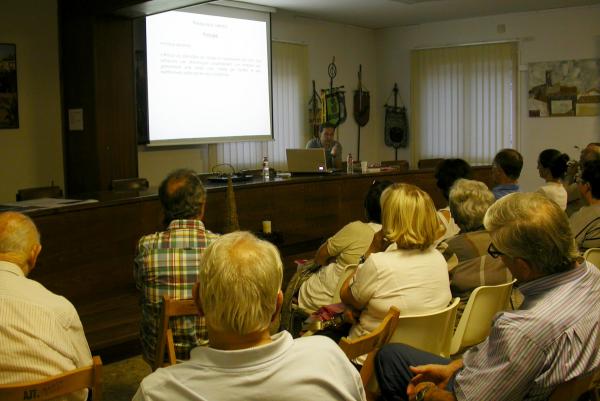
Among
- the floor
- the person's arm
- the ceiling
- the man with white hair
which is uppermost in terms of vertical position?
the ceiling

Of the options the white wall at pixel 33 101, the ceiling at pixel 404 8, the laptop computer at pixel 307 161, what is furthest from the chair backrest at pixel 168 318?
the ceiling at pixel 404 8

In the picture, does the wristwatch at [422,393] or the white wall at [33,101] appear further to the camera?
the white wall at [33,101]

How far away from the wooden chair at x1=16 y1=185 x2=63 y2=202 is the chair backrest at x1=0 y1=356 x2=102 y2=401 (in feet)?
12.1

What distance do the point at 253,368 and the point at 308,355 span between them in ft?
0.42

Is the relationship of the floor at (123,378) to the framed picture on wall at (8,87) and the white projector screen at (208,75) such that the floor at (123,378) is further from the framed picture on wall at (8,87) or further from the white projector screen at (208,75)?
the white projector screen at (208,75)

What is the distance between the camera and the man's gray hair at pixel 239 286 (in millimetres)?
1427

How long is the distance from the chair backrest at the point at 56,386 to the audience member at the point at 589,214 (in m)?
2.50

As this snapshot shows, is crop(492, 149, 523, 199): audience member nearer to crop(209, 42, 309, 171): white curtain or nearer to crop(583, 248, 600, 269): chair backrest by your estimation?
crop(583, 248, 600, 269): chair backrest

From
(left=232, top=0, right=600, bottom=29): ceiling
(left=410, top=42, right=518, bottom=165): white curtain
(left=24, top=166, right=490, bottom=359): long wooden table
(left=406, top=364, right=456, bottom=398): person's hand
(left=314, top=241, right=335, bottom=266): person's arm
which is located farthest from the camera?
(left=410, top=42, right=518, bottom=165): white curtain

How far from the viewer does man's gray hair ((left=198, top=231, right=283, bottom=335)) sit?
1427 millimetres

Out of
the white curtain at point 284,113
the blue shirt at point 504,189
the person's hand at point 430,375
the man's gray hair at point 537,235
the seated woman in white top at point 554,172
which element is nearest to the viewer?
the man's gray hair at point 537,235

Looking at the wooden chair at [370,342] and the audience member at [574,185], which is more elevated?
the audience member at [574,185]

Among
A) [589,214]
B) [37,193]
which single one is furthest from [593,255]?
[37,193]

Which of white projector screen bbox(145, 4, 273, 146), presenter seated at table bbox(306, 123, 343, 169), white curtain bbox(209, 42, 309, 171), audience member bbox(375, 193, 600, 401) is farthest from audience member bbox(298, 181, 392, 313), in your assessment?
white curtain bbox(209, 42, 309, 171)
